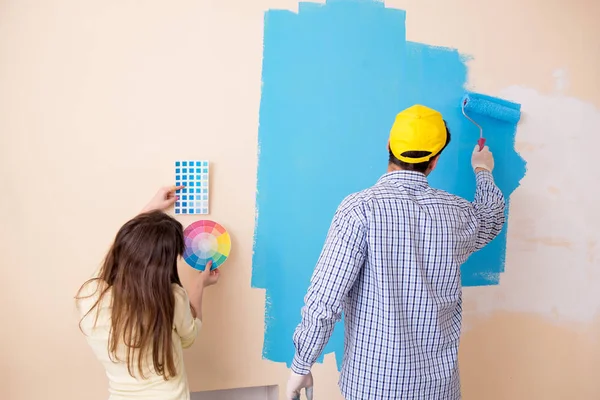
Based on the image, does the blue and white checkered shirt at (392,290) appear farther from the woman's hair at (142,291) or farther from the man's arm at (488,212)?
the woman's hair at (142,291)

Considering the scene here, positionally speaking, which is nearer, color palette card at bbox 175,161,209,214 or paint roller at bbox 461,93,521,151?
color palette card at bbox 175,161,209,214

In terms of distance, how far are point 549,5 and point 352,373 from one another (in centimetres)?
138

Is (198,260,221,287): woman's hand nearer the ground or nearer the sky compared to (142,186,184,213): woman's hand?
nearer the ground

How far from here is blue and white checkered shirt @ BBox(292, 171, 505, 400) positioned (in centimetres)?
94

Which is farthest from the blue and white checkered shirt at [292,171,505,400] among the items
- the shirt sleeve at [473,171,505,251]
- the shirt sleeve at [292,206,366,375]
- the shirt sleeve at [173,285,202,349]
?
the shirt sleeve at [173,285,202,349]

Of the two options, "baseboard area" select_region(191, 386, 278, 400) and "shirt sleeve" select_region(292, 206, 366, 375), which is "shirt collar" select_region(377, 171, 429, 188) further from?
"baseboard area" select_region(191, 386, 278, 400)

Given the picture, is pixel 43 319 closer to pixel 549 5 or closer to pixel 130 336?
pixel 130 336

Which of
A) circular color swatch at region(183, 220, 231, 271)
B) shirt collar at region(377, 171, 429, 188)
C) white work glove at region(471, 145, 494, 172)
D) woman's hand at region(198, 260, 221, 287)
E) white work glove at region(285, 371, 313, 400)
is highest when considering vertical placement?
white work glove at region(471, 145, 494, 172)

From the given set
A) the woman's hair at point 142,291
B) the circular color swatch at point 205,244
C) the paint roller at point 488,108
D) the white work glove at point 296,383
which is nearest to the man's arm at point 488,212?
the paint roller at point 488,108

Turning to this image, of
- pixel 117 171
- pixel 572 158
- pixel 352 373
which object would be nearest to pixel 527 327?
pixel 572 158

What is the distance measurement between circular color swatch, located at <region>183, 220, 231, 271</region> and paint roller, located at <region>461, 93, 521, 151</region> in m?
0.85

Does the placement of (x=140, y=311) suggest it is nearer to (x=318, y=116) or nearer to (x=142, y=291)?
(x=142, y=291)

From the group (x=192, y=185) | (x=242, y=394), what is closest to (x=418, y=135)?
Answer: (x=192, y=185)

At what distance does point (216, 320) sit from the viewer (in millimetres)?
1262
